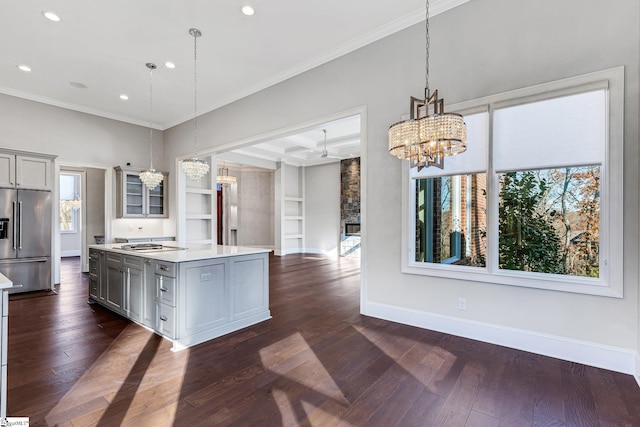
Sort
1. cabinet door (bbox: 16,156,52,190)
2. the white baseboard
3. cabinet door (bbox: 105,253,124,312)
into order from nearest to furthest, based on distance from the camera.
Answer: the white baseboard → cabinet door (bbox: 105,253,124,312) → cabinet door (bbox: 16,156,52,190)

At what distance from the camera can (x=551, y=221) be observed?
2.96 meters

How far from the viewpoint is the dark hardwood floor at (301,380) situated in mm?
2006

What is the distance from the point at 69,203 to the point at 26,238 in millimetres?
6389

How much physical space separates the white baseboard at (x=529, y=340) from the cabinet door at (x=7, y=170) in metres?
6.33

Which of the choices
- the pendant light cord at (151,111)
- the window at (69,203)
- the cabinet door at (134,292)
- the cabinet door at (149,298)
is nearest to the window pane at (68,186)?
the window at (69,203)

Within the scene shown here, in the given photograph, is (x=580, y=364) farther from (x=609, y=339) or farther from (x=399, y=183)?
(x=399, y=183)

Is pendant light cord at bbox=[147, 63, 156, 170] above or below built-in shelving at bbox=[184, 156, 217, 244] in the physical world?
above

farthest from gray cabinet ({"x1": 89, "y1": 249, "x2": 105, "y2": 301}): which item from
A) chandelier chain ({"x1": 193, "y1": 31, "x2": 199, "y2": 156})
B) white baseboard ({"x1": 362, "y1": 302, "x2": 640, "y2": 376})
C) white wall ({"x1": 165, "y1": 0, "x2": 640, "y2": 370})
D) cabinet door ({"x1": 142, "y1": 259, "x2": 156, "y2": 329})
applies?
white baseboard ({"x1": 362, "y1": 302, "x2": 640, "y2": 376})

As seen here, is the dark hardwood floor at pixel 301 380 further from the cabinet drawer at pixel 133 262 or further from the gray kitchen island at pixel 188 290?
the cabinet drawer at pixel 133 262

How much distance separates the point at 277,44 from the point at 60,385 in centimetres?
429

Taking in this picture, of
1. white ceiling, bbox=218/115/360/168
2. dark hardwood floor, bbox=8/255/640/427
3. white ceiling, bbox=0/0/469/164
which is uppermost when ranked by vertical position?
white ceiling, bbox=0/0/469/164

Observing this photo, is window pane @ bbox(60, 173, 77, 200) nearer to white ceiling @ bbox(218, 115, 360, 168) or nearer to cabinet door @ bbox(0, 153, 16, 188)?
white ceiling @ bbox(218, 115, 360, 168)

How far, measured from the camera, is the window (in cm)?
1041

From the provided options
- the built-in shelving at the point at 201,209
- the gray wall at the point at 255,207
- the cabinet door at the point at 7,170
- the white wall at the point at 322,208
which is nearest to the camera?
the cabinet door at the point at 7,170
